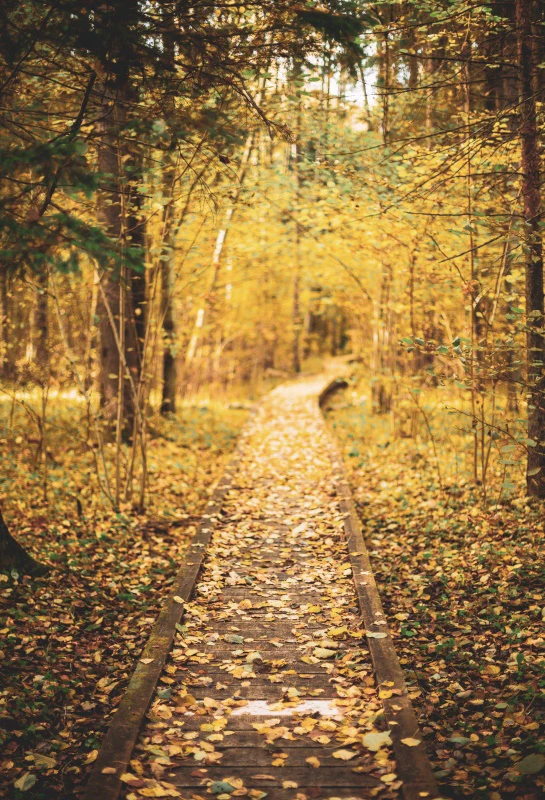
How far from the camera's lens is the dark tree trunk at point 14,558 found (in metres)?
5.48

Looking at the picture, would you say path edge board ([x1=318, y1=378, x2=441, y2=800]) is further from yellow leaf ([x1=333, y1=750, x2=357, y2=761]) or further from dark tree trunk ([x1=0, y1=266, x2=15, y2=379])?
dark tree trunk ([x1=0, y1=266, x2=15, y2=379])

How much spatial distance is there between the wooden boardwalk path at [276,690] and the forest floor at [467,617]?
1.24 feet

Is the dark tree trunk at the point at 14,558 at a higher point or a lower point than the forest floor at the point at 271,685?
higher

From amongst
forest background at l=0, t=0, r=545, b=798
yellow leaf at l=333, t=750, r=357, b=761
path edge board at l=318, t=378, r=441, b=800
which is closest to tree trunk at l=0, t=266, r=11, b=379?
forest background at l=0, t=0, r=545, b=798

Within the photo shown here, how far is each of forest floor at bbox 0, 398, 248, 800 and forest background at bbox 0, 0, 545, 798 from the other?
0.02 meters

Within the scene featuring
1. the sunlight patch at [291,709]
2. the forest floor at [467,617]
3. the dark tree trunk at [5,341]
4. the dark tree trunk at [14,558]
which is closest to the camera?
the forest floor at [467,617]

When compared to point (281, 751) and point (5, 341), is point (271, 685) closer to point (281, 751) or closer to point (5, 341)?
point (281, 751)

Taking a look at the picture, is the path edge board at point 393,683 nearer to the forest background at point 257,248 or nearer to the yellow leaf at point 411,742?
the yellow leaf at point 411,742

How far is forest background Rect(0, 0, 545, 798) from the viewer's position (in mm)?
3711

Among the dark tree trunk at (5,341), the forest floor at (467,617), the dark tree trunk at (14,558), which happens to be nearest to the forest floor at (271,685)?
the forest floor at (467,617)

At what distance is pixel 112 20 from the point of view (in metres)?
3.70

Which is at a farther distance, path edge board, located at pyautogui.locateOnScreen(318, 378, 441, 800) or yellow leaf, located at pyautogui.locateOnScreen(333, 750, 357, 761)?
yellow leaf, located at pyautogui.locateOnScreen(333, 750, 357, 761)

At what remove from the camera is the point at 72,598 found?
549cm

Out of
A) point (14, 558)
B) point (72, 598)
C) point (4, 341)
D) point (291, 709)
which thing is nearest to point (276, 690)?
point (291, 709)
